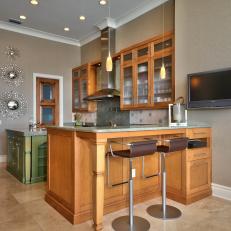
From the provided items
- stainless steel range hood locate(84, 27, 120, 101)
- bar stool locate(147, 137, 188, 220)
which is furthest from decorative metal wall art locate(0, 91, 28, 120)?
bar stool locate(147, 137, 188, 220)

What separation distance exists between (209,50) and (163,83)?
3.16 ft

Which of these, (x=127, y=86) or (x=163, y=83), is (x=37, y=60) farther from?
(x=163, y=83)

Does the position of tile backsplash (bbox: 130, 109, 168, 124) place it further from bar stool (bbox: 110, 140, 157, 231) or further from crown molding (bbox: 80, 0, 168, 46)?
crown molding (bbox: 80, 0, 168, 46)

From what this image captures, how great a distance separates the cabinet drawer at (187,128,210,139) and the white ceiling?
2605 mm

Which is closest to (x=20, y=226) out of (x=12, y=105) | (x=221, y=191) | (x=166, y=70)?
(x=221, y=191)

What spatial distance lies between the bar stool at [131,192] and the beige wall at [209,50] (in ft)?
4.32

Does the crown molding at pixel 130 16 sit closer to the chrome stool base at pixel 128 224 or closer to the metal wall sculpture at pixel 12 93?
the metal wall sculpture at pixel 12 93

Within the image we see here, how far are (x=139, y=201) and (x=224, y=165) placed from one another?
126cm

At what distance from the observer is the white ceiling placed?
4188 mm

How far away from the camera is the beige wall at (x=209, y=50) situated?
287cm

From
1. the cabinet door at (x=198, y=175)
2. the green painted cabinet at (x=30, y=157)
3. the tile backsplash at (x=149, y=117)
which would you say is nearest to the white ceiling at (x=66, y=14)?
the tile backsplash at (x=149, y=117)

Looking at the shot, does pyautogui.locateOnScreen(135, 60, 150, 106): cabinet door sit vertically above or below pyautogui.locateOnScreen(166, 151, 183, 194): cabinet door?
above

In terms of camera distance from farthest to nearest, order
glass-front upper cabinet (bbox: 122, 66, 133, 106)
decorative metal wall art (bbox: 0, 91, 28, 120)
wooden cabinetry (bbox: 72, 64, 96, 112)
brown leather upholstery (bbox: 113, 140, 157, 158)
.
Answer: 1. wooden cabinetry (bbox: 72, 64, 96, 112)
2. decorative metal wall art (bbox: 0, 91, 28, 120)
3. glass-front upper cabinet (bbox: 122, 66, 133, 106)
4. brown leather upholstery (bbox: 113, 140, 157, 158)

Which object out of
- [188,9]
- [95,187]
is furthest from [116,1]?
[95,187]
